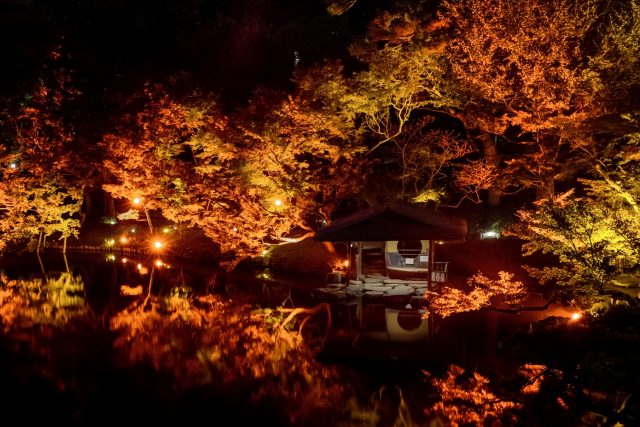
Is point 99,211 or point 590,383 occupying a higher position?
point 99,211

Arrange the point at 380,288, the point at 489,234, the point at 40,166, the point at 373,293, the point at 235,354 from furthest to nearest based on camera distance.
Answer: the point at 40,166 < the point at 489,234 < the point at 380,288 < the point at 373,293 < the point at 235,354

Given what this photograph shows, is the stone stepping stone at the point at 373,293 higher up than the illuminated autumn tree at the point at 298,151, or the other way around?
the illuminated autumn tree at the point at 298,151

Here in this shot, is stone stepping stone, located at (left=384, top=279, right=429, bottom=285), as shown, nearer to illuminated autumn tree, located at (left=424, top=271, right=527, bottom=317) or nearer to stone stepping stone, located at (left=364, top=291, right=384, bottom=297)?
stone stepping stone, located at (left=364, top=291, right=384, bottom=297)

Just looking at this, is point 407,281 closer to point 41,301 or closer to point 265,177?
point 265,177

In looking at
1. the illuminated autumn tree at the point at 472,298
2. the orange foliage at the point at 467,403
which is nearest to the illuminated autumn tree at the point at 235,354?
the orange foliage at the point at 467,403

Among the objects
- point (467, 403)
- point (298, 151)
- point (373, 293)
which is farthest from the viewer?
point (298, 151)

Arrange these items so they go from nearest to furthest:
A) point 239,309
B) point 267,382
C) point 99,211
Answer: point 267,382
point 239,309
point 99,211

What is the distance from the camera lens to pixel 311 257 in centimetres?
2016

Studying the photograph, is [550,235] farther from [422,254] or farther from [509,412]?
Result: [422,254]

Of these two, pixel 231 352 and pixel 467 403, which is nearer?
pixel 467 403

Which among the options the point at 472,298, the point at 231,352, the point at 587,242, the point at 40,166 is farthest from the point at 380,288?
the point at 40,166

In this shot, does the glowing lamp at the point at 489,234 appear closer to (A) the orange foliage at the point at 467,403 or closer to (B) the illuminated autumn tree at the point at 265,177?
(B) the illuminated autumn tree at the point at 265,177

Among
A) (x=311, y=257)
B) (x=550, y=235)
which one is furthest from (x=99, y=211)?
(x=550, y=235)

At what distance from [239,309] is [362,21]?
46.6 feet
